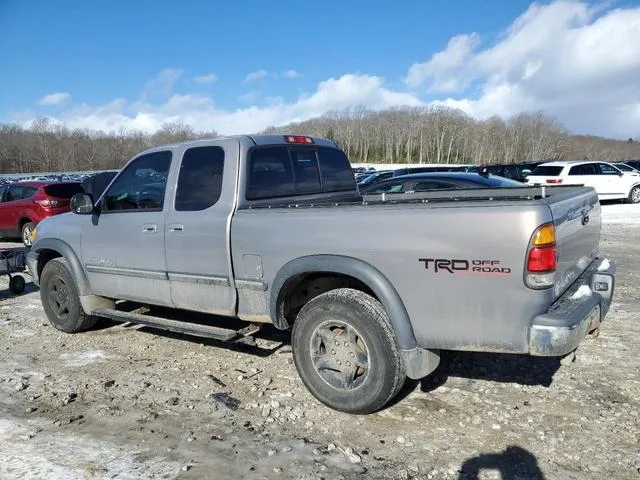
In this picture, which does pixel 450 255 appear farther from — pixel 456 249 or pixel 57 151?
pixel 57 151

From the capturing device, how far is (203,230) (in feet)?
14.9

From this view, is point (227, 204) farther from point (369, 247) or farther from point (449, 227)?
point (449, 227)

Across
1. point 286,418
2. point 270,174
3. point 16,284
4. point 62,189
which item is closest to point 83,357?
point 286,418

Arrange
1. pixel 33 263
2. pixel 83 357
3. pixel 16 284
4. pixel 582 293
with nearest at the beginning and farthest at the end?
pixel 582 293
pixel 83 357
pixel 33 263
pixel 16 284

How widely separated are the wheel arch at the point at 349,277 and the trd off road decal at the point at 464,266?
33cm

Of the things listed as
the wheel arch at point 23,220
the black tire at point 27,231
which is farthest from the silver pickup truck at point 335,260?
the wheel arch at point 23,220

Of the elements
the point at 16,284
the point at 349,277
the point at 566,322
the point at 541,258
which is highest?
the point at 541,258

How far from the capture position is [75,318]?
598 cm

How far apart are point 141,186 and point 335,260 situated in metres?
2.47

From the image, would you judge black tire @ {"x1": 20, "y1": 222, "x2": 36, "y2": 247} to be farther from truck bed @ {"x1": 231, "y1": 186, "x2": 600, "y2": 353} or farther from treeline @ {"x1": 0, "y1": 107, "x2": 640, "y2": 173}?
treeline @ {"x1": 0, "y1": 107, "x2": 640, "y2": 173}

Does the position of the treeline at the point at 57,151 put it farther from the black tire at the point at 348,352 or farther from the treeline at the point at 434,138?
the black tire at the point at 348,352

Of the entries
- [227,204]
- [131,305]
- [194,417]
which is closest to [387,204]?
[227,204]

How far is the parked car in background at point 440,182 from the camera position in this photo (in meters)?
10.4

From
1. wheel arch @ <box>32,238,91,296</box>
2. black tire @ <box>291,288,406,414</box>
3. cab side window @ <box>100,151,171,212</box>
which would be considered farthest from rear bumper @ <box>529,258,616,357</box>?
wheel arch @ <box>32,238,91,296</box>
